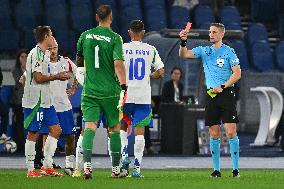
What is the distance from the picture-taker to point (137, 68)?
17141mm

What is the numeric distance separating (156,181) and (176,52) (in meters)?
12.2

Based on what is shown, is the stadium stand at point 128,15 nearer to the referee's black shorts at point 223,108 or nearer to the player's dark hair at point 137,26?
the referee's black shorts at point 223,108

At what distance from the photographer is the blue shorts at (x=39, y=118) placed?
16516mm

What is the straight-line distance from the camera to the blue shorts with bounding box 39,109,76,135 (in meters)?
17.5

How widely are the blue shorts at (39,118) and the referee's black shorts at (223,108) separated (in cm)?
230

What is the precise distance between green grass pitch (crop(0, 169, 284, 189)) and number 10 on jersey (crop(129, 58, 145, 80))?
150cm

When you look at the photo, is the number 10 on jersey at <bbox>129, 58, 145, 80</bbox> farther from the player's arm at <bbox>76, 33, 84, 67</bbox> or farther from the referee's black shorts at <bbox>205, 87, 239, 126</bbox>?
the player's arm at <bbox>76, 33, 84, 67</bbox>

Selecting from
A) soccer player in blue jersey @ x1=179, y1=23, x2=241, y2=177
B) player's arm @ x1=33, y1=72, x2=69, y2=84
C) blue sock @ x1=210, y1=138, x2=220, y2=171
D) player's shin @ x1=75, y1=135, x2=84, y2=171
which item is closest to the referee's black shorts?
soccer player in blue jersey @ x1=179, y1=23, x2=241, y2=177

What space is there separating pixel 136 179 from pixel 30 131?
5.90 feet

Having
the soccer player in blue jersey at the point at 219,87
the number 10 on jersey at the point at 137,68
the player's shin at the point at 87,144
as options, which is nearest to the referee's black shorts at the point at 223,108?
the soccer player in blue jersey at the point at 219,87

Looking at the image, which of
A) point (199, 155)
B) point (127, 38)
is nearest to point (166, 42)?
point (199, 155)

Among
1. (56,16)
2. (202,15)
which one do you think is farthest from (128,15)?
(202,15)

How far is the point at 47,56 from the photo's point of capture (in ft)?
54.6

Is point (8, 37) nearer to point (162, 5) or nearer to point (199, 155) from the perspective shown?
point (162, 5)
